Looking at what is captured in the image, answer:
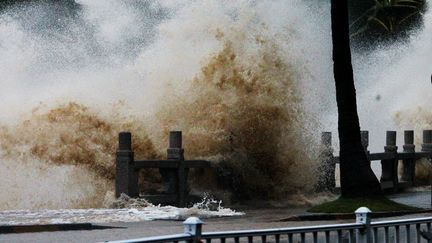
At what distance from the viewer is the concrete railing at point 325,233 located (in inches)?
384

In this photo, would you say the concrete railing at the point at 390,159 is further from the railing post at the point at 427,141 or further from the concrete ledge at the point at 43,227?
the concrete ledge at the point at 43,227

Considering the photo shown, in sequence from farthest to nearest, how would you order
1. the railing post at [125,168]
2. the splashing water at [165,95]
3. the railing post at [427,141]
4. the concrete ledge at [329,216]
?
1. the railing post at [427,141]
2. the splashing water at [165,95]
3. the railing post at [125,168]
4. the concrete ledge at [329,216]

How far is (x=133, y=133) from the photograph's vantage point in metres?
31.9

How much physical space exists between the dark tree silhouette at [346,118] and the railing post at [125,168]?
4.23m

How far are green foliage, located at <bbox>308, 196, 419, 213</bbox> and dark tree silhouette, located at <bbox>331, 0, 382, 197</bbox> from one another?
344 millimetres

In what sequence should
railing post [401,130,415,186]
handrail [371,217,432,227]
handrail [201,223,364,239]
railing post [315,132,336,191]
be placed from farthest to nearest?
railing post [401,130,415,186]
railing post [315,132,336,191]
handrail [371,217,432,227]
handrail [201,223,364,239]

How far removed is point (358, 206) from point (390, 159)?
10.0 metres

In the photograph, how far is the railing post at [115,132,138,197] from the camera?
1044 inches

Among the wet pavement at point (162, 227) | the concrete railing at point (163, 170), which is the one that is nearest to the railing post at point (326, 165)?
the wet pavement at point (162, 227)

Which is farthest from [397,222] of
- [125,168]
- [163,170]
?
[163,170]

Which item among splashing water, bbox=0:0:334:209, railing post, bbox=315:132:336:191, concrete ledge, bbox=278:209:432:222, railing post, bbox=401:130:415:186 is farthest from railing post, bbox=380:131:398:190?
concrete ledge, bbox=278:209:432:222

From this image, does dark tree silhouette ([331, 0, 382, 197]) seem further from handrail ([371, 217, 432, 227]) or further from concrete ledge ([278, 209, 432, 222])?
handrail ([371, 217, 432, 227])

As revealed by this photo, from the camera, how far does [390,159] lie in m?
34.9

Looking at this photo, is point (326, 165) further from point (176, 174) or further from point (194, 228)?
point (194, 228)
